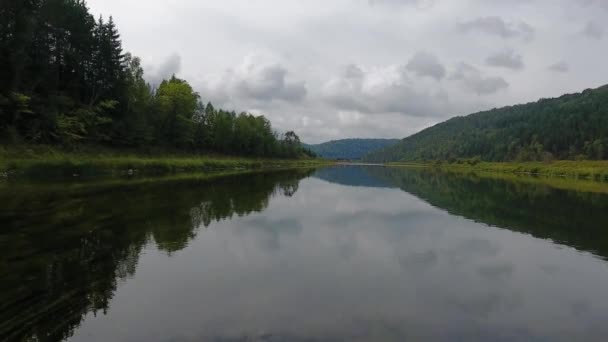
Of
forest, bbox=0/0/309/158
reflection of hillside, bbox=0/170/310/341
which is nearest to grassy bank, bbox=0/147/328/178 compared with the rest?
forest, bbox=0/0/309/158

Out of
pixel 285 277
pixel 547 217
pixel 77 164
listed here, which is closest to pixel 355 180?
pixel 77 164

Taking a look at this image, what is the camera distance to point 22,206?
58.6 ft

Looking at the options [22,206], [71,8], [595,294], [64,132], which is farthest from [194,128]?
[595,294]

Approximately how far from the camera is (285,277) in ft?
32.9

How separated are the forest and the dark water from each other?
25.6 meters

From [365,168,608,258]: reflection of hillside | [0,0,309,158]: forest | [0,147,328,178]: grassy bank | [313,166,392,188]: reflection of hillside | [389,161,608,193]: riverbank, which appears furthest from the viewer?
[389,161,608,193]: riverbank

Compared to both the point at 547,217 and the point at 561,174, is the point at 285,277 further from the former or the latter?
the point at 561,174

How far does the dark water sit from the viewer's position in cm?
697

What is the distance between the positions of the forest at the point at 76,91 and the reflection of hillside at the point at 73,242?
1981cm

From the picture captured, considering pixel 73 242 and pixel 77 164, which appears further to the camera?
pixel 77 164

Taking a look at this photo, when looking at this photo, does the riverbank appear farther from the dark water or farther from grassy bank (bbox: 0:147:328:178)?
grassy bank (bbox: 0:147:328:178)

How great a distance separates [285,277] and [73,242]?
286 inches

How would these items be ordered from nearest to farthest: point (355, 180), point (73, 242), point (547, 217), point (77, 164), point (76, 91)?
point (73, 242) < point (547, 217) < point (77, 164) < point (76, 91) < point (355, 180)

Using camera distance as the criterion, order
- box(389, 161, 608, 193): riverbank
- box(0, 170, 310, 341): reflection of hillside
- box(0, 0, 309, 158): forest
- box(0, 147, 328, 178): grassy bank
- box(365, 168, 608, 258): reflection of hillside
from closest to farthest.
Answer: box(0, 170, 310, 341): reflection of hillside < box(365, 168, 608, 258): reflection of hillside < box(0, 147, 328, 178): grassy bank < box(0, 0, 309, 158): forest < box(389, 161, 608, 193): riverbank
